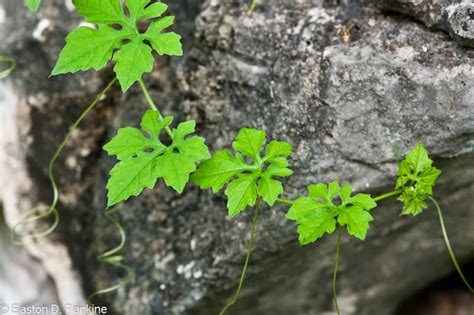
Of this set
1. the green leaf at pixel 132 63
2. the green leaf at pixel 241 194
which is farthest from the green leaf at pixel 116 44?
the green leaf at pixel 241 194

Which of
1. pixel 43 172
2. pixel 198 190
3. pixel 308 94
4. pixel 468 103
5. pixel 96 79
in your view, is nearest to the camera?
pixel 468 103

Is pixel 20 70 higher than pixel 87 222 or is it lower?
higher

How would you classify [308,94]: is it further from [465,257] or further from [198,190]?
[465,257]

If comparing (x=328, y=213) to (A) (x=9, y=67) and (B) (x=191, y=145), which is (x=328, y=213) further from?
(A) (x=9, y=67)

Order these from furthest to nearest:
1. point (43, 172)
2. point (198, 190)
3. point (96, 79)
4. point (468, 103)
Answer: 1. point (43, 172)
2. point (96, 79)
3. point (198, 190)
4. point (468, 103)

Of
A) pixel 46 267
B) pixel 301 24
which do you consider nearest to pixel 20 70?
pixel 46 267

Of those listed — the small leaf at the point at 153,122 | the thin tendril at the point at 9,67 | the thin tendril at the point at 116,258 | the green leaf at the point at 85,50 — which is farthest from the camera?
the thin tendril at the point at 9,67

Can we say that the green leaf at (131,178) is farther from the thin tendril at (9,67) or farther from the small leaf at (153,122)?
the thin tendril at (9,67)
